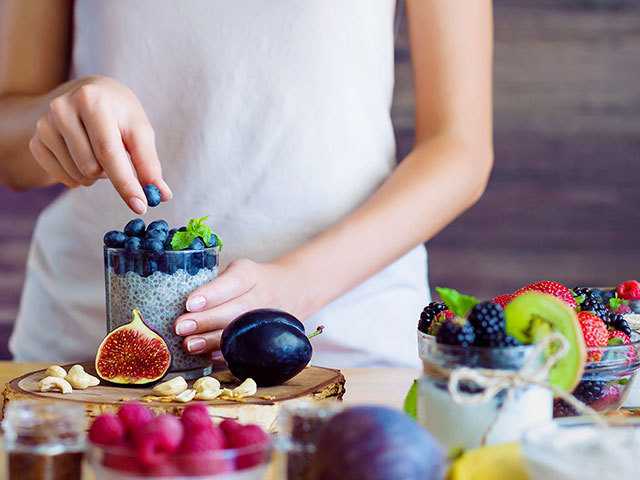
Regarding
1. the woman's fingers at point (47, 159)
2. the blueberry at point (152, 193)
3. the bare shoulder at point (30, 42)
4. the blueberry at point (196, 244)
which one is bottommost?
the blueberry at point (196, 244)

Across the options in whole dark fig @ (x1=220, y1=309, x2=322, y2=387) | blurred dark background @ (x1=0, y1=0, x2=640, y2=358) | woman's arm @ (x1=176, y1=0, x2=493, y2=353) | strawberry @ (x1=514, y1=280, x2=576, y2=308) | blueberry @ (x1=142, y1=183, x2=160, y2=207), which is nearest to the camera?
strawberry @ (x1=514, y1=280, x2=576, y2=308)

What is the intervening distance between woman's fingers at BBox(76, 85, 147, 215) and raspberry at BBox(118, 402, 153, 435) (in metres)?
0.53

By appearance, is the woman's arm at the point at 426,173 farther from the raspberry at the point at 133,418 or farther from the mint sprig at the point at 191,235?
the raspberry at the point at 133,418

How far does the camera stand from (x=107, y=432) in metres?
0.93

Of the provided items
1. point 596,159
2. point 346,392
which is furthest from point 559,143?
point 346,392

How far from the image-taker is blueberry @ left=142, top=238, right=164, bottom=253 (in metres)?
1.48

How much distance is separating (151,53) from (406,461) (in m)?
1.34

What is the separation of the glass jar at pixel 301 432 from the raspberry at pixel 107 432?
5.8 inches

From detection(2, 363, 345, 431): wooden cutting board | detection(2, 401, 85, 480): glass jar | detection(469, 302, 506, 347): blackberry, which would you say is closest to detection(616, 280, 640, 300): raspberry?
detection(2, 363, 345, 431): wooden cutting board

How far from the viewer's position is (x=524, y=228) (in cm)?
353

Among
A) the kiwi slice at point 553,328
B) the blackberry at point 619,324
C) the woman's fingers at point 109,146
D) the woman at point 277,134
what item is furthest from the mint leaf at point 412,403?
the woman at point 277,134

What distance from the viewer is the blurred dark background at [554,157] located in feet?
11.4

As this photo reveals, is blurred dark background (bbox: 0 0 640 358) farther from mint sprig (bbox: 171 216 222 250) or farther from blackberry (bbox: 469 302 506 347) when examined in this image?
blackberry (bbox: 469 302 506 347)

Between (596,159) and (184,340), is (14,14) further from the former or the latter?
(596,159)
